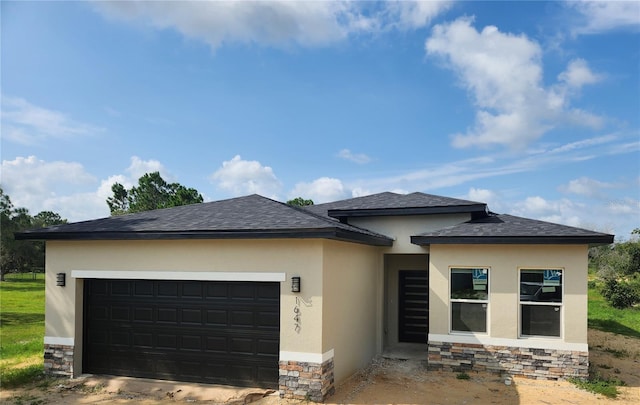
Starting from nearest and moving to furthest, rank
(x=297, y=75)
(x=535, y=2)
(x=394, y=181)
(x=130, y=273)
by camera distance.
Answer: (x=130, y=273), (x=535, y=2), (x=297, y=75), (x=394, y=181)

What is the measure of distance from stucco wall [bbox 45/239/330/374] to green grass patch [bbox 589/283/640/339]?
1404 centimetres

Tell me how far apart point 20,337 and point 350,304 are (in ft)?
42.9

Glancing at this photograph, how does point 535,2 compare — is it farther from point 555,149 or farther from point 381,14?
point 555,149

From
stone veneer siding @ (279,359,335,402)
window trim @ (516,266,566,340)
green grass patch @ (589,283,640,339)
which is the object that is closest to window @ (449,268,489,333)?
window trim @ (516,266,566,340)

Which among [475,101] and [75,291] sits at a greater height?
[475,101]

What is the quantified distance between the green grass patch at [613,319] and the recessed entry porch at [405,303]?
8.85 meters

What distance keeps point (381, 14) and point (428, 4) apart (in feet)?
4.20

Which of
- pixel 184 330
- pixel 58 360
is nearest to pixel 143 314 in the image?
pixel 184 330

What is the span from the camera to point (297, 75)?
579 inches

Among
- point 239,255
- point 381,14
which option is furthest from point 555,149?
point 239,255

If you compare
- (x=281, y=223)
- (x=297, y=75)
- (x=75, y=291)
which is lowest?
(x=75, y=291)

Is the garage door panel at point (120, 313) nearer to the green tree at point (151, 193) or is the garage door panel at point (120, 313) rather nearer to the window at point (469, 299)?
the window at point (469, 299)

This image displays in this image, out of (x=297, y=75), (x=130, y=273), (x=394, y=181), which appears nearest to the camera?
(x=130, y=273)

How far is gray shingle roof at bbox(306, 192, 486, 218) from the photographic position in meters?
11.1
